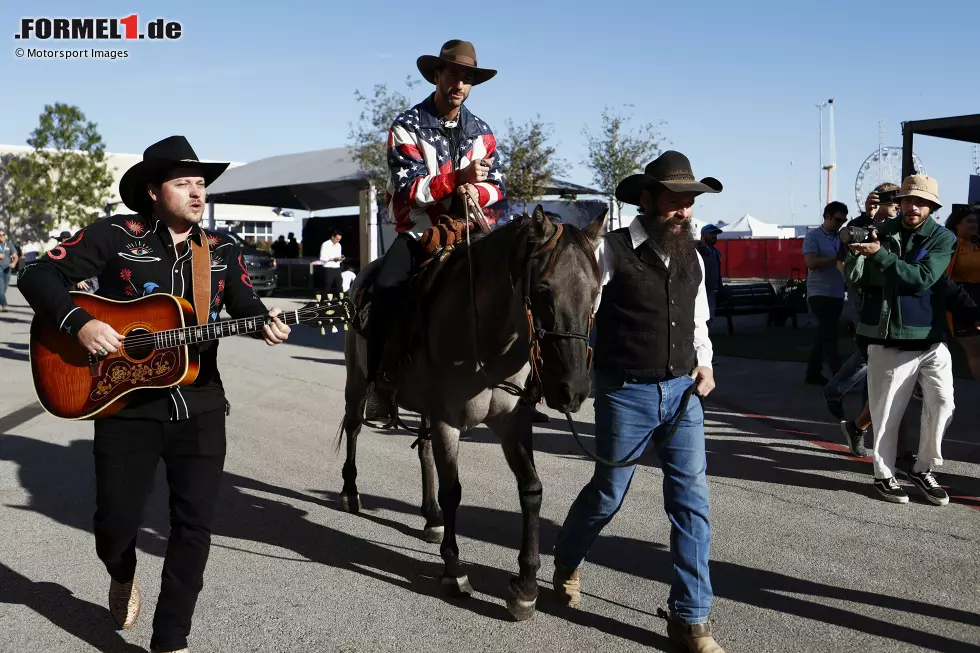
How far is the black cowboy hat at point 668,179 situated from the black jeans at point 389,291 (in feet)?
4.81

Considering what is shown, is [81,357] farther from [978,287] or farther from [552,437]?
[978,287]

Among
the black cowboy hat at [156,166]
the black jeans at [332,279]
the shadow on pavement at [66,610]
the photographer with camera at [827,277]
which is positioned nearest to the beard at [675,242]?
the black cowboy hat at [156,166]

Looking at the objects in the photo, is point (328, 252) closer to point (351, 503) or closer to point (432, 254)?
point (351, 503)

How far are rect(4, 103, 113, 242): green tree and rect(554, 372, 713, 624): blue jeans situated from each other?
51140 mm

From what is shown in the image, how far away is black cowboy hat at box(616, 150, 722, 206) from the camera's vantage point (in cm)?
381

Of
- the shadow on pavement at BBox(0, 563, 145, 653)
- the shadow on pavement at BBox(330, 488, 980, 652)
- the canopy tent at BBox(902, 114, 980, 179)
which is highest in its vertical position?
the canopy tent at BBox(902, 114, 980, 179)

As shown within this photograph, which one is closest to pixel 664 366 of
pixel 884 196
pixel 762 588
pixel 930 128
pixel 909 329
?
pixel 762 588

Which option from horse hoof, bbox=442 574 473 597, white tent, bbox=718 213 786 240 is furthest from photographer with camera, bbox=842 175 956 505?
white tent, bbox=718 213 786 240

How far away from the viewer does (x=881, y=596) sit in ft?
14.5

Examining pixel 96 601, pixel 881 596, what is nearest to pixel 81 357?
pixel 96 601

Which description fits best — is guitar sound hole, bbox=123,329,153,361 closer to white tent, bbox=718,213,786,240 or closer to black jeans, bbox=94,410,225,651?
black jeans, bbox=94,410,225,651

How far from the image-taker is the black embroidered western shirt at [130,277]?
3.50 meters

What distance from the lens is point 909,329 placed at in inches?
235

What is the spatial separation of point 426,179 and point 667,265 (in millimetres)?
1732
